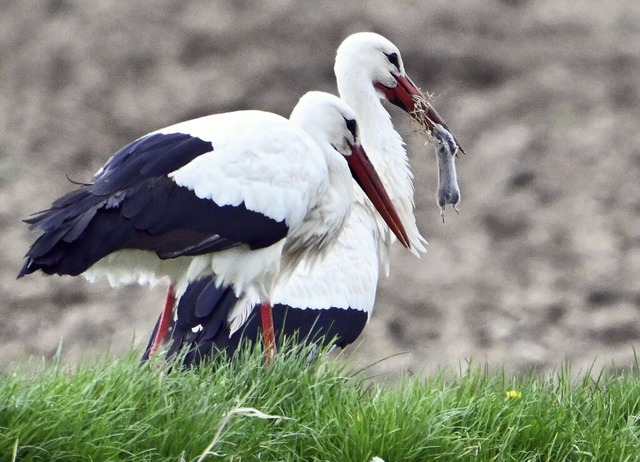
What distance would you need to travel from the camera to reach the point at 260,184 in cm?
657

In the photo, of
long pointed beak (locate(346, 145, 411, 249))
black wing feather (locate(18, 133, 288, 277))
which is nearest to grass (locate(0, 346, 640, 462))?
black wing feather (locate(18, 133, 288, 277))

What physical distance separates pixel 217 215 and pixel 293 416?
→ 149 centimetres

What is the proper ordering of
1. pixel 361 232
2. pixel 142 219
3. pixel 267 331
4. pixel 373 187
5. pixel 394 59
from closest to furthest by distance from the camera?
pixel 142 219 < pixel 267 331 < pixel 373 187 < pixel 361 232 < pixel 394 59

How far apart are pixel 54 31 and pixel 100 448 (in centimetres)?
970

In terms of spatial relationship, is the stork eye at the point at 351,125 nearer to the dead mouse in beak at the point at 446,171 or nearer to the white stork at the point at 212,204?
the white stork at the point at 212,204

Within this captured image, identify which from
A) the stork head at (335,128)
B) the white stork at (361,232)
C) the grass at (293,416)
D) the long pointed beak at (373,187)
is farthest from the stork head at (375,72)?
the grass at (293,416)

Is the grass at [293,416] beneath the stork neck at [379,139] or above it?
beneath

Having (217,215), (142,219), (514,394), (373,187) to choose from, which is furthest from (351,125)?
(514,394)

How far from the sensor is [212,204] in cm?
653

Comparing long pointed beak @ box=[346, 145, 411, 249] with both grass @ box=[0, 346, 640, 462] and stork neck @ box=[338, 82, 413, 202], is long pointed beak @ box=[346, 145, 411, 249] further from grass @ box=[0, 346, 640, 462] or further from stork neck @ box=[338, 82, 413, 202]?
grass @ box=[0, 346, 640, 462]

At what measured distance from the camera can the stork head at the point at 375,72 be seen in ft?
25.8

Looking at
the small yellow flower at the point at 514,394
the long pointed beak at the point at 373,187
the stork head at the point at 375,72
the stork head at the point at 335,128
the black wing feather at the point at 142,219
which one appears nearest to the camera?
the small yellow flower at the point at 514,394

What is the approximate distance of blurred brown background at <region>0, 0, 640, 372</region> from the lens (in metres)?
11.5

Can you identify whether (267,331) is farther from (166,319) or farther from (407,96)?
(407,96)
